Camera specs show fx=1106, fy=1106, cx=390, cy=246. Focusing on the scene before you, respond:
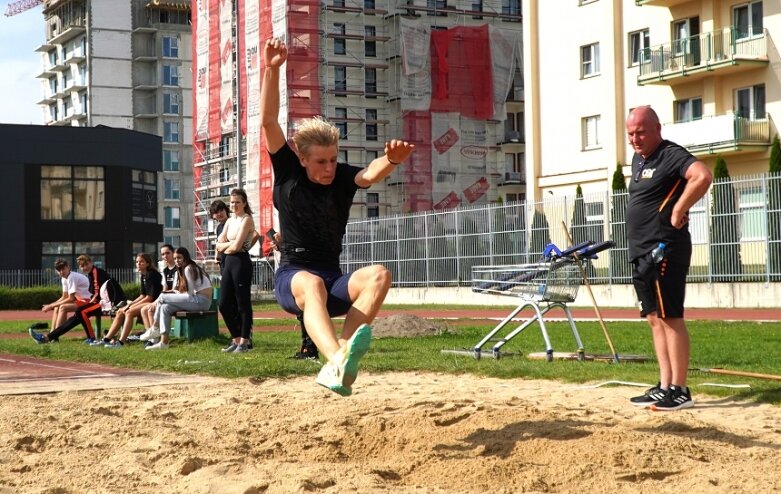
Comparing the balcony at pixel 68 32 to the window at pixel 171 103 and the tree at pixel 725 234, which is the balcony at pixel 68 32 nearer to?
the window at pixel 171 103

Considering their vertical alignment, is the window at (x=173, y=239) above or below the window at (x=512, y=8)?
below

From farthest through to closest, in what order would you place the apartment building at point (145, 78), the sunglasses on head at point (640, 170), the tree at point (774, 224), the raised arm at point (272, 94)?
the apartment building at point (145, 78) → the tree at point (774, 224) → the sunglasses on head at point (640, 170) → the raised arm at point (272, 94)

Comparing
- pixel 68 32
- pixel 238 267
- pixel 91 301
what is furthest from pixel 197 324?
pixel 68 32

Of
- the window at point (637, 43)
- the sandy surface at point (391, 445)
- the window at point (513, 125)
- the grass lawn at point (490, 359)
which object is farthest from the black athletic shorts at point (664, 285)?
the window at point (513, 125)

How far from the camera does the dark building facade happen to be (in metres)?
59.3

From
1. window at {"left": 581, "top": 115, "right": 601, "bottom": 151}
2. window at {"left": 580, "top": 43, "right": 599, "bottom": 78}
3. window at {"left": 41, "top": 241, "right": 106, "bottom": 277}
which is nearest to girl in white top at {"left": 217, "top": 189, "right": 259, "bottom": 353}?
window at {"left": 581, "top": 115, "right": 601, "bottom": 151}

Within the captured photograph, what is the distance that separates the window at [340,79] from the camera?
7850 cm

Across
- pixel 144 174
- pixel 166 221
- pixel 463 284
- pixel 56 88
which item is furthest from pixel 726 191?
pixel 56 88

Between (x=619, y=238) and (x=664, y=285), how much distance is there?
2159 centimetres

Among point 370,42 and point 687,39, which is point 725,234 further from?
point 370,42

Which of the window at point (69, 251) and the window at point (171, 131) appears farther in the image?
the window at point (171, 131)

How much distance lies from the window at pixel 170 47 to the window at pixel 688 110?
78747 mm

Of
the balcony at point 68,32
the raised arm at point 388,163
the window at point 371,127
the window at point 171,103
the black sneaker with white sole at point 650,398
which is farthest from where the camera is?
the balcony at point 68,32

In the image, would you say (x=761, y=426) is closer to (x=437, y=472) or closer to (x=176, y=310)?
(x=437, y=472)
